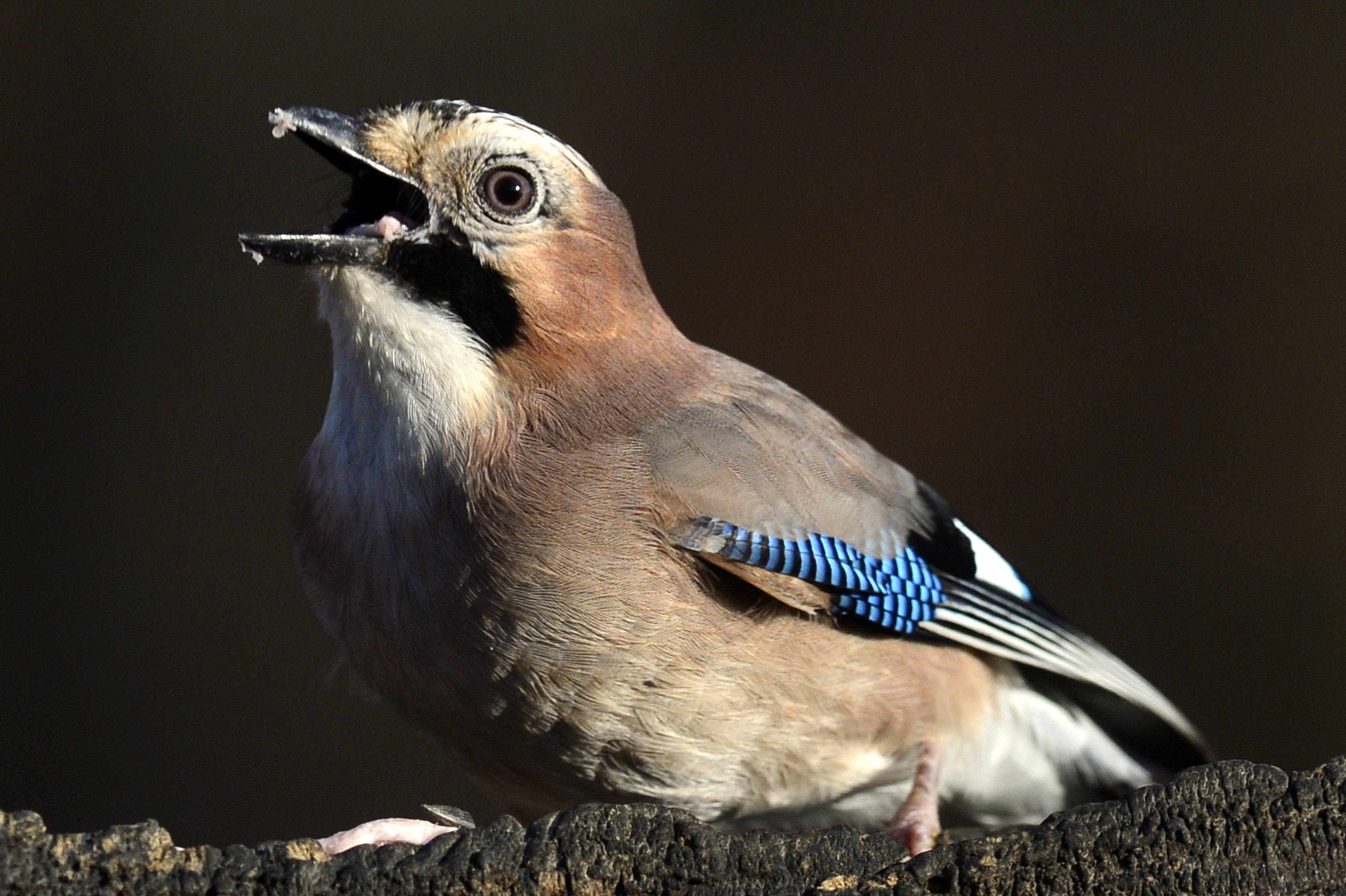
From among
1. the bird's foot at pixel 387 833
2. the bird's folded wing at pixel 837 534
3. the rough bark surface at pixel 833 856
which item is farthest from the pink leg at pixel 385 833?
the bird's folded wing at pixel 837 534

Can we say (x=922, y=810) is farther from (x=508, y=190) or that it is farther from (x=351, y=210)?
(x=351, y=210)

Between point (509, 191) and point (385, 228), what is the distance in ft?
0.70

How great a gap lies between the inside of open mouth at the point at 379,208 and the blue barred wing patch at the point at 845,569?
669mm

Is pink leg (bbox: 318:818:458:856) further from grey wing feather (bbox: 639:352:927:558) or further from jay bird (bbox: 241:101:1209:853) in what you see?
grey wing feather (bbox: 639:352:927:558)

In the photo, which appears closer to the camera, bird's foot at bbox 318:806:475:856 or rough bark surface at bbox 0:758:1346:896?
rough bark surface at bbox 0:758:1346:896

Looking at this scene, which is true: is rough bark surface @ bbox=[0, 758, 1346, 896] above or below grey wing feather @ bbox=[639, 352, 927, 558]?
below

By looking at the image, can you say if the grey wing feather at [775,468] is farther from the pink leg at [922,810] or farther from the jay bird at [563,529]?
the pink leg at [922,810]

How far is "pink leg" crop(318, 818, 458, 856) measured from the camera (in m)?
2.01

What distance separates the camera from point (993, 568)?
9.93 ft

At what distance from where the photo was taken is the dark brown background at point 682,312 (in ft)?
15.1

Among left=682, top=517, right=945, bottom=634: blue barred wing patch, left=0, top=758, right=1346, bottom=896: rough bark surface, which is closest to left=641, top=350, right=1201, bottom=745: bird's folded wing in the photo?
left=682, top=517, right=945, bottom=634: blue barred wing patch

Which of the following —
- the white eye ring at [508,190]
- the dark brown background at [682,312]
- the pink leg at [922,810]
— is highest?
→ the dark brown background at [682,312]

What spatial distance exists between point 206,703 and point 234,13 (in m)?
2.58

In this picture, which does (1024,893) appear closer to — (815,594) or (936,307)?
(815,594)
